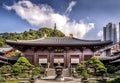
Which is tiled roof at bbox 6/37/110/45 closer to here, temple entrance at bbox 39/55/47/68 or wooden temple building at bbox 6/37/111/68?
wooden temple building at bbox 6/37/111/68

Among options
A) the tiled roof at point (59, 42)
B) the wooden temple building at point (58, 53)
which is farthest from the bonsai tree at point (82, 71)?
the wooden temple building at point (58, 53)

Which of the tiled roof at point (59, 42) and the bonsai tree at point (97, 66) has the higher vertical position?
the tiled roof at point (59, 42)

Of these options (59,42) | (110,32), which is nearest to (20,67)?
(59,42)

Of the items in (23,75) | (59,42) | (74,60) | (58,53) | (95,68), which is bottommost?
(23,75)

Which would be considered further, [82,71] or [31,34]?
[31,34]

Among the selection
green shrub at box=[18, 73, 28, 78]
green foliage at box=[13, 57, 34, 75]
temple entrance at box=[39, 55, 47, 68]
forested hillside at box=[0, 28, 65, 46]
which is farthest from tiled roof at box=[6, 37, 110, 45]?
forested hillside at box=[0, 28, 65, 46]

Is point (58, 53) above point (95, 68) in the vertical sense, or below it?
above

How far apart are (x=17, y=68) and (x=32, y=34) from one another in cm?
6258

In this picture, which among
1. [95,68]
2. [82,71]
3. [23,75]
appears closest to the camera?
[82,71]

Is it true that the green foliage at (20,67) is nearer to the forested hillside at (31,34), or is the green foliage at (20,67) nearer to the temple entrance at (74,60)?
the temple entrance at (74,60)

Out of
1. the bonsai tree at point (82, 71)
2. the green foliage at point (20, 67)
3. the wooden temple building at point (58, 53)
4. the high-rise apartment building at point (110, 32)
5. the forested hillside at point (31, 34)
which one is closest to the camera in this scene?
the bonsai tree at point (82, 71)

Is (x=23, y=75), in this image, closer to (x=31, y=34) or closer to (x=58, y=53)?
(x=58, y=53)

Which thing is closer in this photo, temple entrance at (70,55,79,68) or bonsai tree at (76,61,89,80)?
bonsai tree at (76,61,89,80)

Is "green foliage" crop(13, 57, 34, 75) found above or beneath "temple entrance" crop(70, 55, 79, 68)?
beneath
